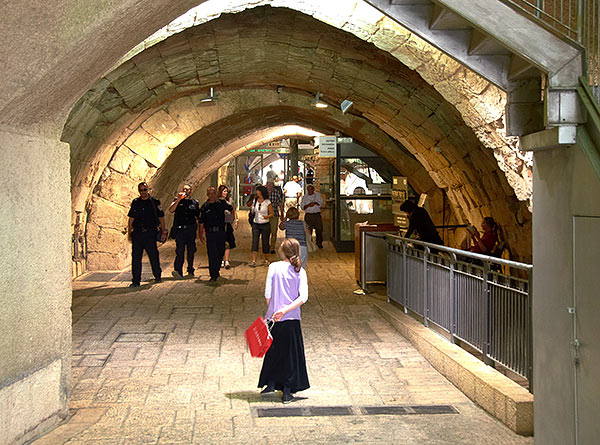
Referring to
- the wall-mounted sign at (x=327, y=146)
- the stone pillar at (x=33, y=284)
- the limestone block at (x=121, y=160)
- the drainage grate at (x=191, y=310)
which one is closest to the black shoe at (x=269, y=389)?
the stone pillar at (x=33, y=284)

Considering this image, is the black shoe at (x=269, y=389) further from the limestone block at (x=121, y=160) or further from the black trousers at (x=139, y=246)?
the limestone block at (x=121, y=160)

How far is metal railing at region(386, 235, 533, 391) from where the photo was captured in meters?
5.55

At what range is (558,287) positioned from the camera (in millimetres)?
4488

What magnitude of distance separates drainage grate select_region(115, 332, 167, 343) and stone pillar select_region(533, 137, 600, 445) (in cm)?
442

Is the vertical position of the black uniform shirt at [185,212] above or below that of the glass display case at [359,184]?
below

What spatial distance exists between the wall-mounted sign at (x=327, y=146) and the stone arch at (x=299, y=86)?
11.7ft

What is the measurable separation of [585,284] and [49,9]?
321 cm

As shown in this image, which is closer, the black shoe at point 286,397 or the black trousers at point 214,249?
the black shoe at point 286,397

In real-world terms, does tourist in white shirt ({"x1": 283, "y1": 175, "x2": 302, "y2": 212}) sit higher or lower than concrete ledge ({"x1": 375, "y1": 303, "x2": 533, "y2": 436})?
higher

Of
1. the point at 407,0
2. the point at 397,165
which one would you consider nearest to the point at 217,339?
Result: the point at 407,0

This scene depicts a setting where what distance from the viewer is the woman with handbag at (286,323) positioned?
5895mm

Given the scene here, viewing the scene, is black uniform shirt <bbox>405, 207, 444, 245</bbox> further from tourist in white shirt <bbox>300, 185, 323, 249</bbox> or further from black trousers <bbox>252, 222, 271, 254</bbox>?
tourist in white shirt <bbox>300, 185, 323, 249</bbox>

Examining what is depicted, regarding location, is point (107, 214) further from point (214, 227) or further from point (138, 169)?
point (214, 227)

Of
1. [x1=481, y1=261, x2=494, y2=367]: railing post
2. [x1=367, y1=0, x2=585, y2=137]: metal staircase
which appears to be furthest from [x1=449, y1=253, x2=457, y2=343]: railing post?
[x1=367, y1=0, x2=585, y2=137]: metal staircase
